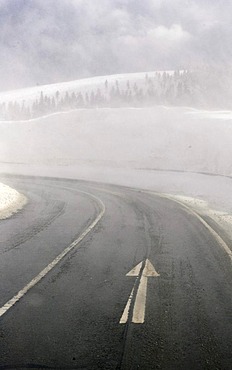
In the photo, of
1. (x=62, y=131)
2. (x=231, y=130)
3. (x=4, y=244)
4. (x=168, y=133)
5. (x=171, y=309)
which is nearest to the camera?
(x=171, y=309)

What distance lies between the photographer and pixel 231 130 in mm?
55031

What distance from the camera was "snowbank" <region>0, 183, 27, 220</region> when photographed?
1489 cm

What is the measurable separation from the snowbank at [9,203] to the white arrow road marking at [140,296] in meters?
7.94

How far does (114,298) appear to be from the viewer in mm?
5609

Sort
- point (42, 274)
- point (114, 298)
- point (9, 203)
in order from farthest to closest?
1. point (9, 203)
2. point (42, 274)
3. point (114, 298)

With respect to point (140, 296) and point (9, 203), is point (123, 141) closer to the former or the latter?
point (9, 203)

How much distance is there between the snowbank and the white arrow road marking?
313 inches

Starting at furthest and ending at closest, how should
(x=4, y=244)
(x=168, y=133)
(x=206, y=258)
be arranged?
(x=168, y=133), (x=4, y=244), (x=206, y=258)

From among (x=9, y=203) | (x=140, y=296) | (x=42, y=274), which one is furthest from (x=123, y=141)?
(x=140, y=296)

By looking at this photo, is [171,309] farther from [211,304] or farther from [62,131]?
[62,131]

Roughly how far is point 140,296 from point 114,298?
43cm

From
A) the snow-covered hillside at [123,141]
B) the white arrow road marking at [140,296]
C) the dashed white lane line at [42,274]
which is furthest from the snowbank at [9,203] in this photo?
the snow-covered hillside at [123,141]

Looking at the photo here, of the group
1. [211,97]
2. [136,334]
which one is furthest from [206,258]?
[211,97]

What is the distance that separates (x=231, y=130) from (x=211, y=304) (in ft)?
175
